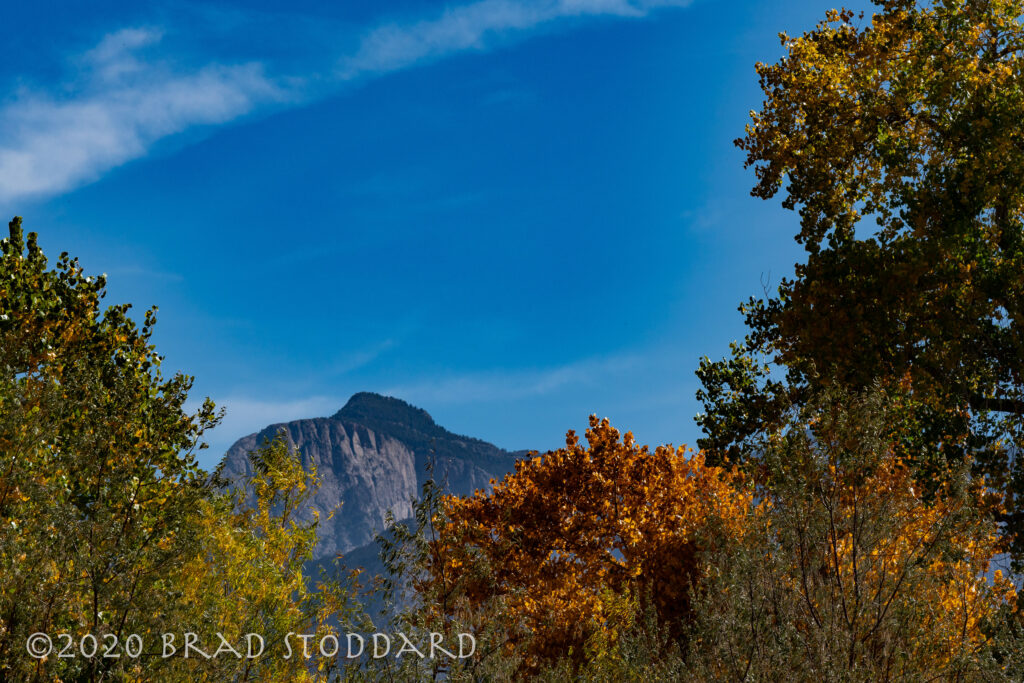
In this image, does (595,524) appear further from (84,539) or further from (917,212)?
(84,539)

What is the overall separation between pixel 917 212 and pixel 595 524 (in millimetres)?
12216

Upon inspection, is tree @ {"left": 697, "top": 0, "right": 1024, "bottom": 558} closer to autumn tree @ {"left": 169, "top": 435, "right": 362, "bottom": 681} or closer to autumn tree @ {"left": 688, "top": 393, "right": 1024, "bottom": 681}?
autumn tree @ {"left": 688, "top": 393, "right": 1024, "bottom": 681}

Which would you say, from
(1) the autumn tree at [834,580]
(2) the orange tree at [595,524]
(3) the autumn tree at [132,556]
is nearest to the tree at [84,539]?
(3) the autumn tree at [132,556]

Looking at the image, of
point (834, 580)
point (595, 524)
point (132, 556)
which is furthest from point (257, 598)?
point (595, 524)

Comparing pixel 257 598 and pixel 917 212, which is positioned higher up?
pixel 917 212

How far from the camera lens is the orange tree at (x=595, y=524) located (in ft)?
68.1

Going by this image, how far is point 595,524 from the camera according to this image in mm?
23953

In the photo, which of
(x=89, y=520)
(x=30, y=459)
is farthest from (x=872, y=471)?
(x=30, y=459)

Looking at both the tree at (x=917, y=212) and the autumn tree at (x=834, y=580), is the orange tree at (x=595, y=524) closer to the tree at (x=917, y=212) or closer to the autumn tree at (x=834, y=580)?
the tree at (x=917, y=212)

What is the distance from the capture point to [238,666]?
396 inches

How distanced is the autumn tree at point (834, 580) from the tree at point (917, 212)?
188 inches

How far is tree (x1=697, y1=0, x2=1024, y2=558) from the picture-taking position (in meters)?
16.7

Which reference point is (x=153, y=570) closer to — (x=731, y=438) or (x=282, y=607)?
(x=282, y=607)

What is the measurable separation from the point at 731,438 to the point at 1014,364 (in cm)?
797
